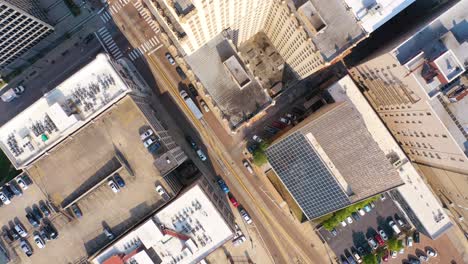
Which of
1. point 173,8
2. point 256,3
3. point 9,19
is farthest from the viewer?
point 9,19

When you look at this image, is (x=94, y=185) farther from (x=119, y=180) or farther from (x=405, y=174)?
(x=405, y=174)

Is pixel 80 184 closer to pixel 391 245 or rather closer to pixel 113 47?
pixel 113 47

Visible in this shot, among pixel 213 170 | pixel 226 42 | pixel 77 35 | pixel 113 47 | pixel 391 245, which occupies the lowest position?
pixel 391 245

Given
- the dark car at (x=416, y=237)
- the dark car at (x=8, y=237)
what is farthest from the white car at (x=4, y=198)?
the dark car at (x=416, y=237)

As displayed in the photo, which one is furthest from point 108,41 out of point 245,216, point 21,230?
point 245,216

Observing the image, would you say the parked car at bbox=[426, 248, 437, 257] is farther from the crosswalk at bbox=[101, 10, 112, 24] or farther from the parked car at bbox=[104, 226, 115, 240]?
the crosswalk at bbox=[101, 10, 112, 24]

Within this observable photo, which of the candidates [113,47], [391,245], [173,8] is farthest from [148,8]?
[391,245]
